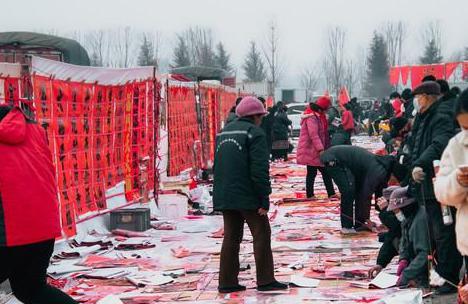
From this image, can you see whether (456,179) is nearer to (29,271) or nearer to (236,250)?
(29,271)

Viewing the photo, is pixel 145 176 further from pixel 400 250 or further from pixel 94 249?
pixel 400 250

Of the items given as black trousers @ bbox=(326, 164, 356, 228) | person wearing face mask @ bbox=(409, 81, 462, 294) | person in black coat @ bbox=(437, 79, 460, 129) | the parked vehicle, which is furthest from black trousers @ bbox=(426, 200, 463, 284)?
the parked vehicle

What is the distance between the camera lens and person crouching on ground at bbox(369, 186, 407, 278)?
7797 mm

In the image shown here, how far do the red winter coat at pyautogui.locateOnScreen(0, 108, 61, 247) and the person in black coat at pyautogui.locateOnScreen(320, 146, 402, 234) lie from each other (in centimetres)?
550

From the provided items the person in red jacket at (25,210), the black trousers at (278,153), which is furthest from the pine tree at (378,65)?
the person in red jacket at (25,210)

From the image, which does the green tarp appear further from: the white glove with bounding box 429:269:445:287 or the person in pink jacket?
the white glove with bounding box 429:269:445:287

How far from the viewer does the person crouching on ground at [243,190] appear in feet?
24.2

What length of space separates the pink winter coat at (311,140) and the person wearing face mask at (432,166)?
6.12 m

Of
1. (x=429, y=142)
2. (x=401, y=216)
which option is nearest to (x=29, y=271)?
(x=401, y=216)

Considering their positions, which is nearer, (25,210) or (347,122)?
(25,210)

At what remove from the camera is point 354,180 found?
1066 centimetres

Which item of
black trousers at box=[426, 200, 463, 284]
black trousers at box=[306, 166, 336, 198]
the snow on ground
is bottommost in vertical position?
the snow on ground

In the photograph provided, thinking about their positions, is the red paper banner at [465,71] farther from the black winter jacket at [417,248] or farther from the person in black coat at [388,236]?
the black winter jacket at [417,248]

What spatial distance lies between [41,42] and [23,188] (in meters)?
15.2
